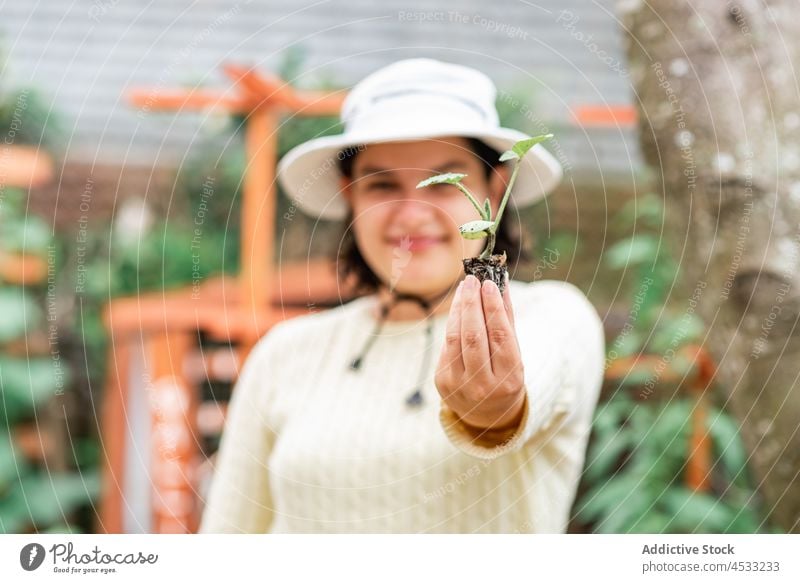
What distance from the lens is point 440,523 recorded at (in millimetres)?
678

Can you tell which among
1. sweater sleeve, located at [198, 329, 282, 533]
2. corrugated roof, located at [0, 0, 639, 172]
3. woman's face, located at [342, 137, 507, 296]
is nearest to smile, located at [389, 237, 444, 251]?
woman's face, located at [342, 137, 507, 296]

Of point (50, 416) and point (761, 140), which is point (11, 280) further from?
point (761, 140)

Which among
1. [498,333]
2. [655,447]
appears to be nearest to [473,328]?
[498,333]

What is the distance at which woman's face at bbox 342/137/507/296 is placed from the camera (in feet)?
2.17

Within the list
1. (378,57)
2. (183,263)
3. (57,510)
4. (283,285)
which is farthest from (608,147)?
(57,510)

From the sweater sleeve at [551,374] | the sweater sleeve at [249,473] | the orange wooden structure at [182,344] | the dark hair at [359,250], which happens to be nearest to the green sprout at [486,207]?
the sweater sleeve at [551,374]

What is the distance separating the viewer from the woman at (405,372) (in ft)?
2.16

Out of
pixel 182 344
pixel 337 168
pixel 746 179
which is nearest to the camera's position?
pixel 746 179

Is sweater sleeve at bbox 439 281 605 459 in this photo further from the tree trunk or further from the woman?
the tree trunk

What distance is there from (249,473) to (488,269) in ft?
1.22

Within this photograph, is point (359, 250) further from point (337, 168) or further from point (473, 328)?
point (473, 328)

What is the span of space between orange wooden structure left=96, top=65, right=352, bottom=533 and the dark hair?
386 mm

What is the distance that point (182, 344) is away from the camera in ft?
4.15
